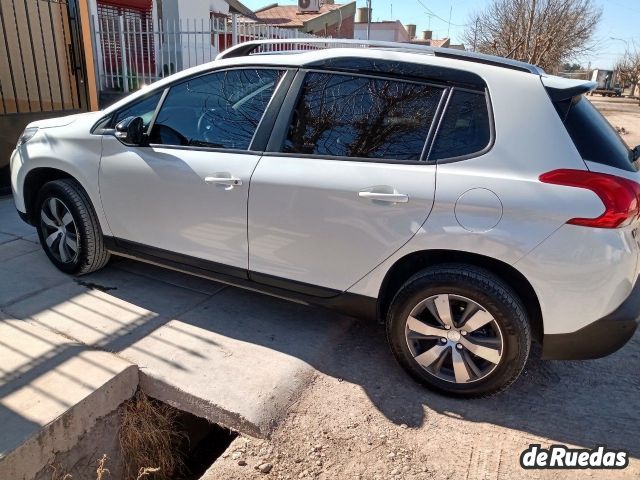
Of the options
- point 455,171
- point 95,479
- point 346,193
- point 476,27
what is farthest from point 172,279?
point 476,27

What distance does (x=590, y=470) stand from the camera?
235 centimetres

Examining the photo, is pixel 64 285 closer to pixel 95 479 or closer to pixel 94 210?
pixel 94 210

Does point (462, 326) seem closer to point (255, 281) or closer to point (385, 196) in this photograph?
point (385, 196)

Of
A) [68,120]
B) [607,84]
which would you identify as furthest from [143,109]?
[607,84]

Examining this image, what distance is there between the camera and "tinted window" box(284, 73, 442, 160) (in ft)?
8.68

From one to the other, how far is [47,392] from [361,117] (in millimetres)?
2180

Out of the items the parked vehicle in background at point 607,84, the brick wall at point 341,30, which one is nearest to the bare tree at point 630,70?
the parked vehicle in background at point 607,84

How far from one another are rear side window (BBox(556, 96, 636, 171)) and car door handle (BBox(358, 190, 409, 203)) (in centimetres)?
84

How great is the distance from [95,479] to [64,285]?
160cm

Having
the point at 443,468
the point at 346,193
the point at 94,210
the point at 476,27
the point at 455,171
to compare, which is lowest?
the point at 443,468

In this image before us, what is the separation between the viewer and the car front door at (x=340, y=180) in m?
2.60

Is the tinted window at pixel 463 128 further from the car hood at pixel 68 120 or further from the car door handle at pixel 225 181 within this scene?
the car hood at pixel 68 120

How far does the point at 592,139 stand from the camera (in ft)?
7.88

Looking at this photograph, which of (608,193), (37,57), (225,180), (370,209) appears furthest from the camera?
(37,57)
